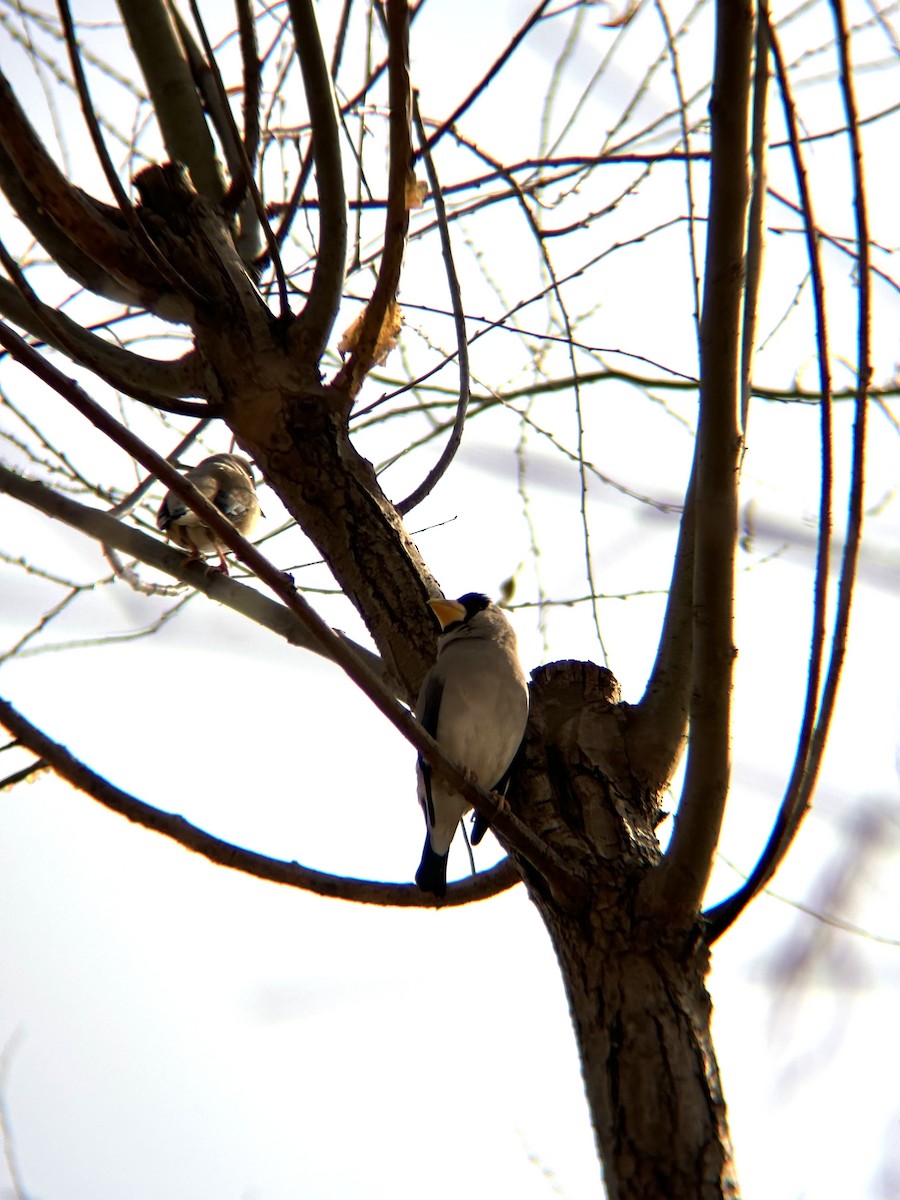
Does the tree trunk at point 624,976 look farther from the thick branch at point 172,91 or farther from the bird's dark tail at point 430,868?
the thick branch at point 172,91

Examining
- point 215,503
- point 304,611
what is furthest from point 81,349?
point 215,503

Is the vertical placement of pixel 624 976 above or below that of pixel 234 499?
below

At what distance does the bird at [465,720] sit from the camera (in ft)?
11.8

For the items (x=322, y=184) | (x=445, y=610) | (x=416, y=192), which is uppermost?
(x=416, y=192)

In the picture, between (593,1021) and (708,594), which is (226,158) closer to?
(708,594)

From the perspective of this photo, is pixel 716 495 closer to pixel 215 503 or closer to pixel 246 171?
pixel 246 171

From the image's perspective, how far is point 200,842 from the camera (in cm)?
234

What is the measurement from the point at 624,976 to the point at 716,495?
96cm

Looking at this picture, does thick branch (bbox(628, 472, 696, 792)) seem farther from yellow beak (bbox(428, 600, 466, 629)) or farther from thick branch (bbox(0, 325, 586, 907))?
yellow beak (bbox(428, 600, 466, 629))

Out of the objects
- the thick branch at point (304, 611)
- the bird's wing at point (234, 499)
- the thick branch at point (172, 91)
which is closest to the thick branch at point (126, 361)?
the thick branch at point (172, 91)

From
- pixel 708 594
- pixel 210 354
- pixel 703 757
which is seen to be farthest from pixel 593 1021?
pixel 210 354

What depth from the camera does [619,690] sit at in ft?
9.74

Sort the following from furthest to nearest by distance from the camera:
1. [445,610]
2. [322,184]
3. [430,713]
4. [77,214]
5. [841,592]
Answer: [430,713] < [445,610] < [77,214] < [322,184] < [841,592]

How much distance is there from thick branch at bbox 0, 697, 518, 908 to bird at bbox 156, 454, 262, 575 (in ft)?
10.5
